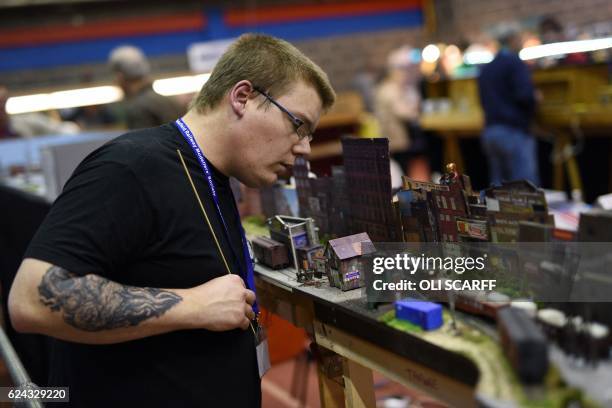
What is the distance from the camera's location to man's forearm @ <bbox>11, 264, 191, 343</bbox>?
4.68ft

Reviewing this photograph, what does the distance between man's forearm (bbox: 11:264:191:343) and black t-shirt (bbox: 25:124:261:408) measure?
2.2 inches

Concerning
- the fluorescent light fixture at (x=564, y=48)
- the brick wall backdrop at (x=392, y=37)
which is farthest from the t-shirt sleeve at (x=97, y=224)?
the brick wall backdrop at (x=392, y=37)

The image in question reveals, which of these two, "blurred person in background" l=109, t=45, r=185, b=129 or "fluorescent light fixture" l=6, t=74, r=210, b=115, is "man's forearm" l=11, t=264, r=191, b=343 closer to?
"blurred person in background" l=109, t=45, r=185, b=129

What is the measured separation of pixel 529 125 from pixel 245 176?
514 centimetres

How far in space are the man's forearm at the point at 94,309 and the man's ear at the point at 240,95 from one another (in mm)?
492

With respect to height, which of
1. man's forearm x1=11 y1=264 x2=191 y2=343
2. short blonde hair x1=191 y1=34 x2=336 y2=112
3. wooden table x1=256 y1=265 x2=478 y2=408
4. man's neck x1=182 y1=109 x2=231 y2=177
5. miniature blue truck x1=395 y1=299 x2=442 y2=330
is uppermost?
short blonde hair x1=191 y1=34 x2=336 y2=112

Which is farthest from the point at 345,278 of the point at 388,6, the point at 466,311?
the point at 388,6

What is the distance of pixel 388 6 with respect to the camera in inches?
497

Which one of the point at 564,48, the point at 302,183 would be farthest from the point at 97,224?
the point at 564,48

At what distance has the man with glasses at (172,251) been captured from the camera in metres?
1.46

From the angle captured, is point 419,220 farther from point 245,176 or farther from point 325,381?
point 325,381

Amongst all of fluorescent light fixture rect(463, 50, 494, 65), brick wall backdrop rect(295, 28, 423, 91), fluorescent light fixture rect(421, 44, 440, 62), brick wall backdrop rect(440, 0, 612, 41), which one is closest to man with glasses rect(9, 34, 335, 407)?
brick wall backdrop rect(440, 0, 612, 41)

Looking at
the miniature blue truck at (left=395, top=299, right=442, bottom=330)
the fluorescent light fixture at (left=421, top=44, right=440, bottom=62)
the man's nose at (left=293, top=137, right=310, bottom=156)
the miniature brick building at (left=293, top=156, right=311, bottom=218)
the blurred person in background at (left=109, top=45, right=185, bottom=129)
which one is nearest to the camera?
the miniature blue truck at (left=395, top=299, right=442, bottom=330)

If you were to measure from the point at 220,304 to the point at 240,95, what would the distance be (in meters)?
0.54
